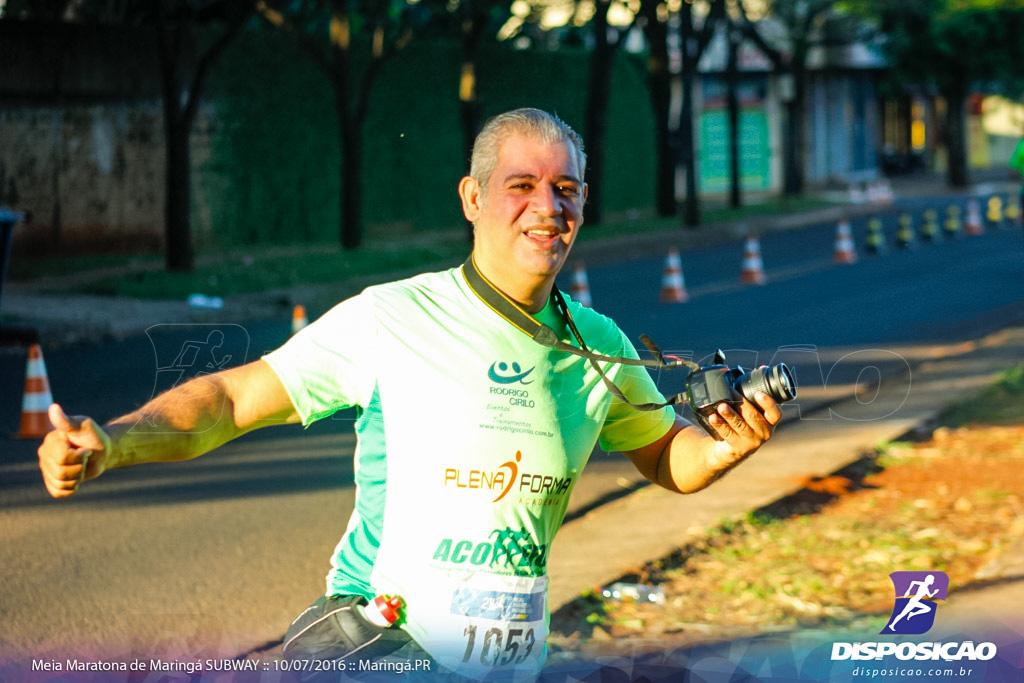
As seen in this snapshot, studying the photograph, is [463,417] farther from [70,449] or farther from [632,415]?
[70,449]

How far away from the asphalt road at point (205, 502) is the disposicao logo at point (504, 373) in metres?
0.48

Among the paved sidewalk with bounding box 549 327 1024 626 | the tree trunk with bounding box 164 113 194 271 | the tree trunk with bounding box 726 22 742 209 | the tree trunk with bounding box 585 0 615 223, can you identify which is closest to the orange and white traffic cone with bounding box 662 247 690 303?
the paved sidewalk with bounding box 549 327 1024 626

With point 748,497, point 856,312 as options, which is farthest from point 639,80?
point 748,497

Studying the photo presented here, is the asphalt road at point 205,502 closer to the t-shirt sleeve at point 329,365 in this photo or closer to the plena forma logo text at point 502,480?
the t-shirt sleeve at point 329,365

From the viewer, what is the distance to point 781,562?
5.98 metres

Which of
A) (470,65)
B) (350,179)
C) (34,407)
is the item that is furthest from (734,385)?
Result: (470,65)

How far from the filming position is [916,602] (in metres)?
4.50

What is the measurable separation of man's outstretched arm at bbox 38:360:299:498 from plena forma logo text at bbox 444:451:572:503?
36cm

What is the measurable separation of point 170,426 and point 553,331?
726mm

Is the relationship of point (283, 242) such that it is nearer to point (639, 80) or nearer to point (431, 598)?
point (639, 80)

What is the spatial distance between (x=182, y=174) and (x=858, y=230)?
1578 cm

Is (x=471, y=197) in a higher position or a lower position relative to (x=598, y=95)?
lower

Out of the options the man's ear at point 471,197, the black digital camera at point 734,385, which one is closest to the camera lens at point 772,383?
the black digital camera at point 734,385

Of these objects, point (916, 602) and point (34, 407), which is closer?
point (916, 602)
